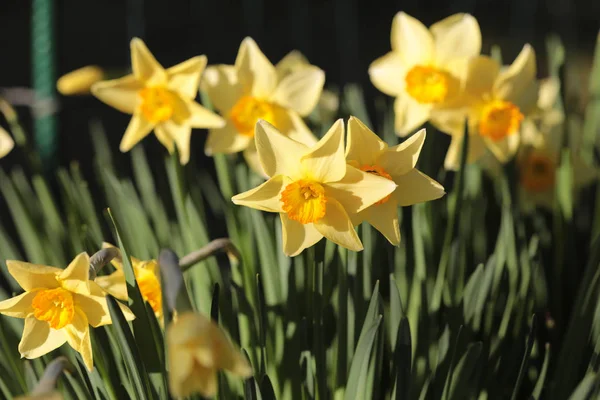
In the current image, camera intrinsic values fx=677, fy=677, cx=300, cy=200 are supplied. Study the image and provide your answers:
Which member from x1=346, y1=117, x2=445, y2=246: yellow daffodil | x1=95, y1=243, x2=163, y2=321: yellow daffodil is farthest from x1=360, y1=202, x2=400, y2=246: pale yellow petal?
x1=95, y1=243, x2=163, y2=321: yellow daffodil

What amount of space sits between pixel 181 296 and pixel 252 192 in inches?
8.3

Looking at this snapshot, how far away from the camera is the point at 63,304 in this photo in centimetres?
78

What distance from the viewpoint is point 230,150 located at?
3.76ft

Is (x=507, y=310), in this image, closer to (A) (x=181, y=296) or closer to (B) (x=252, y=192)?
(B) (x=252, y=192)

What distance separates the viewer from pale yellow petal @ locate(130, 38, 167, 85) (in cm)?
113

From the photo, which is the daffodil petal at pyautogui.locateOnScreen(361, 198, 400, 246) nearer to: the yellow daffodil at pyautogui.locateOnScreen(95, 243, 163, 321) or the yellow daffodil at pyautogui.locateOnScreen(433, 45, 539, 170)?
the yellow daffodil at pyautogui.locateOnScreen(95, 243, 163, 321)

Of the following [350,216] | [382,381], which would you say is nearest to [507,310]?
[382,381]

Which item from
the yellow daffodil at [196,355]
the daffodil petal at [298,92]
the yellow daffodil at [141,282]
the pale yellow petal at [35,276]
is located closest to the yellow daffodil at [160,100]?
the daffodil petal at [298,92]

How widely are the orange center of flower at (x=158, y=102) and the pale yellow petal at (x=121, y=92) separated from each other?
13 millimetres

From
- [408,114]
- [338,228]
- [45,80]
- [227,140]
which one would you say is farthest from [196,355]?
[45,80]

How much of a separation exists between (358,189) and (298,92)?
45 cm

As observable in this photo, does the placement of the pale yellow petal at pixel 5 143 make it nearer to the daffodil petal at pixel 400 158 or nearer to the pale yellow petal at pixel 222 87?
the pale yellow petal at pixel 222 87

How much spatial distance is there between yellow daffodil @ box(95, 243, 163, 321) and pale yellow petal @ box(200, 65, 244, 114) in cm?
37

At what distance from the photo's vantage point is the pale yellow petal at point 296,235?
81 cm
